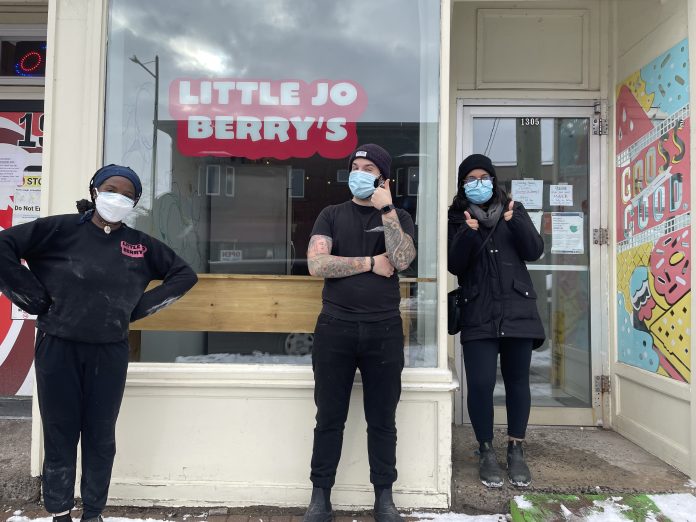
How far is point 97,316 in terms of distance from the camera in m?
2.30

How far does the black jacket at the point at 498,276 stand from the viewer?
2.84 m

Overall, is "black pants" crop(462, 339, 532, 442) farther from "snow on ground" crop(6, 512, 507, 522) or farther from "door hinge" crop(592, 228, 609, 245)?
"door hinge" crop(592, 228, 609, 245)

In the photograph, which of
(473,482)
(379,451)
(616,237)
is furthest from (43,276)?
(616,237)

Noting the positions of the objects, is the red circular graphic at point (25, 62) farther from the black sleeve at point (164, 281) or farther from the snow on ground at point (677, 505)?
the snow on ground at point (677, 505)

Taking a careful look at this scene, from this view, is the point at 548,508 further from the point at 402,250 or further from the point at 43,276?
the point at 43,276

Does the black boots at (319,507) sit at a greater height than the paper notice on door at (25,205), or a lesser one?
lesser

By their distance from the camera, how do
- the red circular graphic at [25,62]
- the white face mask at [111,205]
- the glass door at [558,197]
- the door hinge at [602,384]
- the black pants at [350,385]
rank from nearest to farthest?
1. the white face mask at [111,205]
2. the black pants at [350,385]
3. the door hinge at [602,384]
4. the glass door at [558,197]
5. the red circular graphic at [25,62]

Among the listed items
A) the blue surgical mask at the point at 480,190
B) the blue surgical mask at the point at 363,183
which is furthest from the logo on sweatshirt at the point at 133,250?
the blue surgical mask at the point at 480,190

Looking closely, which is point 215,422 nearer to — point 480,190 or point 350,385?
point 350,385

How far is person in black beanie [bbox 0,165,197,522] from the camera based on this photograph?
227 centimetres

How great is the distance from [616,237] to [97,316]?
342 cm

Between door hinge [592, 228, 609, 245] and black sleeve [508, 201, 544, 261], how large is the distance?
129 cm

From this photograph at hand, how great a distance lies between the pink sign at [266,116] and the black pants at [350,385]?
1.20 meters

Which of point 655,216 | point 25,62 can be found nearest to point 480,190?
point 655,216
